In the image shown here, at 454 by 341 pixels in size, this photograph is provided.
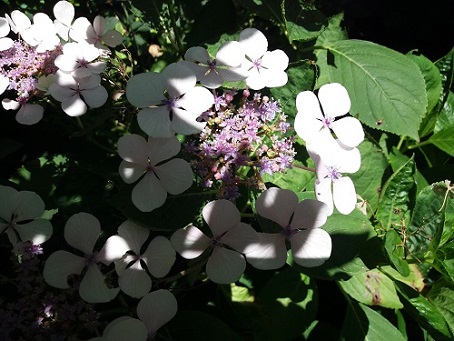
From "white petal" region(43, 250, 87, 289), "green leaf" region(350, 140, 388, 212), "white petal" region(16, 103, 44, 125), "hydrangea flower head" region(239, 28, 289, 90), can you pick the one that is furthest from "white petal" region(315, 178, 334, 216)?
"white petal" region(16, 103, 44, 125)

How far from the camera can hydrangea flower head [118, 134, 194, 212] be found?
0.92 meters

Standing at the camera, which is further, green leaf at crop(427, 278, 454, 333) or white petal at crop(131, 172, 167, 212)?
green leaf at crop(427, 278, 454, 333)

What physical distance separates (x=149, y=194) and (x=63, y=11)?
1.94ft

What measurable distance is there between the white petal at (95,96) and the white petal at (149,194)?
Answer: 0.74 ft

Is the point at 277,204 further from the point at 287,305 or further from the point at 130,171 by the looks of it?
the point at 287,305

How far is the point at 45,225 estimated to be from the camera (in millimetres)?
1048

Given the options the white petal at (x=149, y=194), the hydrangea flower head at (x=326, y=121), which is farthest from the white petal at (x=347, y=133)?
the white petal at (x=149, y=194)

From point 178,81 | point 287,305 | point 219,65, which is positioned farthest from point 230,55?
point 287,305

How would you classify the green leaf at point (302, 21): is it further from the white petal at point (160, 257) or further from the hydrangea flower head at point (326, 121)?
the white petal at point (160, 257)

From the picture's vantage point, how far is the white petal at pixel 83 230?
3.21 feet

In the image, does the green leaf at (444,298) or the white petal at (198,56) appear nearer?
the white petal at (198,56)

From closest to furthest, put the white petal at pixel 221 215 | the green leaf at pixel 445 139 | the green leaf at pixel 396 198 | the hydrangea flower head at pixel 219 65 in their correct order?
the white petal at pixel 221 215 → the hydrangea flower head at pixel 219 65 → the green leaf at pixel 396 198 → the green leaf at pixel 445 139

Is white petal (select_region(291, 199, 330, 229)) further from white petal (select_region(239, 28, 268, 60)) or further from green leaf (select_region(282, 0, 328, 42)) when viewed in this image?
green leaf (select_region(282, 0, 328, 42))

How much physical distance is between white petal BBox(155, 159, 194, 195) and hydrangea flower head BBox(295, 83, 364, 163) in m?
0.22
